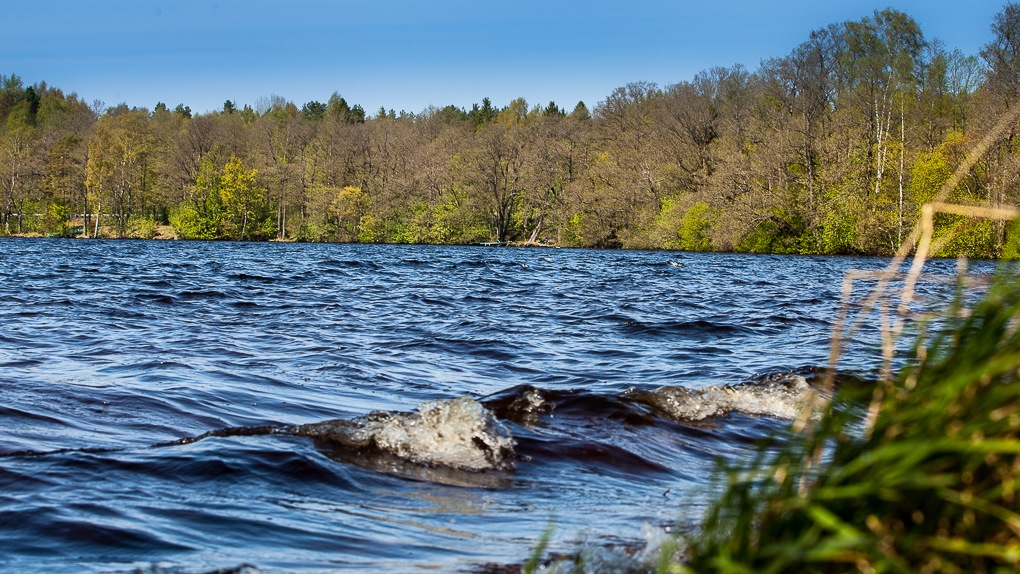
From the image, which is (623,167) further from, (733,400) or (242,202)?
(733,400)

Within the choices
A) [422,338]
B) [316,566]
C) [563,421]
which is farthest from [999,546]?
[422,338]

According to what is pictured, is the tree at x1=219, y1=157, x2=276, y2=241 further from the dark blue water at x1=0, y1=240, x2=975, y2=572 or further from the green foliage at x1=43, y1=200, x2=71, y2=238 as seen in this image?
the dark blue water at x1=0, y1=240, x2=975, y2=572

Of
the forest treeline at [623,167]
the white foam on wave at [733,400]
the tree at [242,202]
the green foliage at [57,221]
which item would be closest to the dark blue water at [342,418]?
the white foam on wave at [733,400]

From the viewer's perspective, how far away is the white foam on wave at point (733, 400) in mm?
7699

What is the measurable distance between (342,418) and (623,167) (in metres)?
60.9

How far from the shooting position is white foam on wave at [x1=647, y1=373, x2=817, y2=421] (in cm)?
770

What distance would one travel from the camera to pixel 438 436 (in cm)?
605

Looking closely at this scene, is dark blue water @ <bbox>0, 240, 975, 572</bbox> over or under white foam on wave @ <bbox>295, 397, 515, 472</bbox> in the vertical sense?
under

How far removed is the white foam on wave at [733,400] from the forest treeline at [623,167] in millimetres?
34235

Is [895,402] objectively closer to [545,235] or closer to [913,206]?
[913,206]

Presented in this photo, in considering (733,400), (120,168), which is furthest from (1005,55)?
(120,168)

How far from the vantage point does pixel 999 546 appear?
1.47m

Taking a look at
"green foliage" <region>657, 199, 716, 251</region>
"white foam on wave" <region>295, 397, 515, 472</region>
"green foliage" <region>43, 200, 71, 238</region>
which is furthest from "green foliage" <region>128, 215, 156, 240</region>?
"white foam on wave" <region>295, 397, 515, 472</region>

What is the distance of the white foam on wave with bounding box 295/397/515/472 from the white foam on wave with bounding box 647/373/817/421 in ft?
6.55
